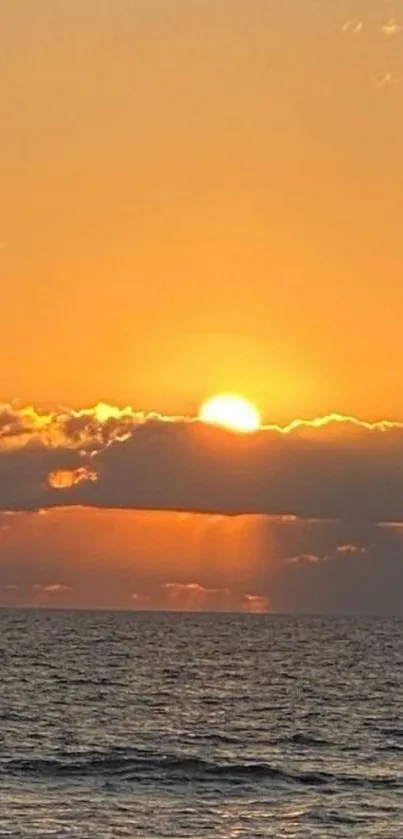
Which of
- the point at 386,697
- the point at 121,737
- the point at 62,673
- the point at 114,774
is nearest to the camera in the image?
the point at 114,774

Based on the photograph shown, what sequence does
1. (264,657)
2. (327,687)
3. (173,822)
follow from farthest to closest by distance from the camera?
(264,657) → (327,687) → (173,822)

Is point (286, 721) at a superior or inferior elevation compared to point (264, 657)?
inferior

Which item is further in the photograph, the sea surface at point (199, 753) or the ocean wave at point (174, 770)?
the ocean wave at point (174, 770)

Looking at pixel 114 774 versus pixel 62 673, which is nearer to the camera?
pixel 114 774

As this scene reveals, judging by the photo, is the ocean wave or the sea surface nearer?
the sea surface

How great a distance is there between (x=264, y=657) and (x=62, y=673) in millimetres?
40306

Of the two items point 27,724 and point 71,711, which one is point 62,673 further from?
point 27,724

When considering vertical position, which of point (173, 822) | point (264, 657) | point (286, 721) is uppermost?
point (264, 657)

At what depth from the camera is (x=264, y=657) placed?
16250cm

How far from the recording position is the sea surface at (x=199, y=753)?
52031mm

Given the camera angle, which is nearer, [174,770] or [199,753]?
[174,770]

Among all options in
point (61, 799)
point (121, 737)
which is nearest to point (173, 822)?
point (61, 799)

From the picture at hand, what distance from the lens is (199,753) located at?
7100 cm

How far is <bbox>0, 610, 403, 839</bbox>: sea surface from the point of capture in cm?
5203
